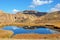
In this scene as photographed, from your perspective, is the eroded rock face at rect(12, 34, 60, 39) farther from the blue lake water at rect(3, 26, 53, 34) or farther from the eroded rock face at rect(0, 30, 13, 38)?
the eroded rock face at rect(0, 30, 13, 38)

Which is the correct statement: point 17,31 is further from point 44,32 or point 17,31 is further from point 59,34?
point 59,34

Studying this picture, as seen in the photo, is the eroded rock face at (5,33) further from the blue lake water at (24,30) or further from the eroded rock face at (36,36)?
the eroded rock face at (36,36)

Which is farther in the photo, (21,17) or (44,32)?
(21,17)

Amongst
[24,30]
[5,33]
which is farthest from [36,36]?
[5,33]

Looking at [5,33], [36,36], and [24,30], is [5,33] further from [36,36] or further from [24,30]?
[36,36]

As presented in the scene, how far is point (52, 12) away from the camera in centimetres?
1738

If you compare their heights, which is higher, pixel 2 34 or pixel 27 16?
pixel 27 16

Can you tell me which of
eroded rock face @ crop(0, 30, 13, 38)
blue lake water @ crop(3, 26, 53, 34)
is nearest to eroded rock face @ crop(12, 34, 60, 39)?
blue lake water @ crop(3, 26, 53, 34)

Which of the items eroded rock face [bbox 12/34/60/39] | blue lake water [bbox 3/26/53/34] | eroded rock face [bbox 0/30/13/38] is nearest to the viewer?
eroded rock face [bbox 12/34/60/39]

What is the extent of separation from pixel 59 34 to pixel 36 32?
1.74m

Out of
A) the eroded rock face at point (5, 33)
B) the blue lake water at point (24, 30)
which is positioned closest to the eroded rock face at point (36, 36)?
the blue lake water at point (24, 30)

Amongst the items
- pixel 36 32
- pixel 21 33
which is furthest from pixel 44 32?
pixel 21 33

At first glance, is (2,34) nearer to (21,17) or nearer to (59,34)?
(21,17)

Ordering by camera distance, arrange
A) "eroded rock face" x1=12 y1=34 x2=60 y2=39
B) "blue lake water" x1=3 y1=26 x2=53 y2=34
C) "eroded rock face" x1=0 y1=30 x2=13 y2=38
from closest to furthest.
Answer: "eroded rock face" x1=12 y1=34 x2=60 y2=39
"eroded rock face" x1=0 y1=30 x2=13 y2=38
"blue lake water" x1=3 y1=26 x2=53 y2=34
